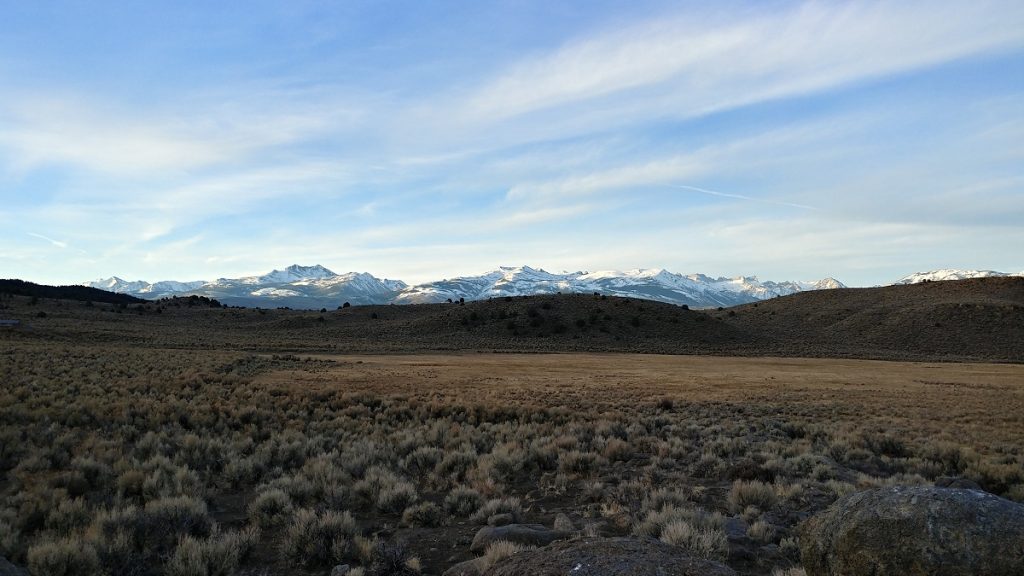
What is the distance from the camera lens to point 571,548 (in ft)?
17.6

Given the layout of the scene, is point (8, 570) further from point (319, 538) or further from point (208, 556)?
point (319, 538)

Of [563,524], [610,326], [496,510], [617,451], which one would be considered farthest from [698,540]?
[610,326]

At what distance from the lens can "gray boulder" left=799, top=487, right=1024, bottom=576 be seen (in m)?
4.70

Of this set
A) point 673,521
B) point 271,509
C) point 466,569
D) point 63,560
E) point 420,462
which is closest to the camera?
point 63,560

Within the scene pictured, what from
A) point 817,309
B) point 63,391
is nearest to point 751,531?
point 63,391

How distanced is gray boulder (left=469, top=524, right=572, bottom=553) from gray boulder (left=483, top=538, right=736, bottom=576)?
7.96ft

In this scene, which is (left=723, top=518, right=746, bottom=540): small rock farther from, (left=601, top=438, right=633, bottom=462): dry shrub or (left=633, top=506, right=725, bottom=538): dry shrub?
(left=601, top=438, right=633, bottom=462): dry shrub

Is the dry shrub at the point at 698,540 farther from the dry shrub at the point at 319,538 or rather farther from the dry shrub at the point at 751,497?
the dry shrub at the point at 319,538

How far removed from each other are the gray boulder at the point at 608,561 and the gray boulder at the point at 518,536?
2.43 meters

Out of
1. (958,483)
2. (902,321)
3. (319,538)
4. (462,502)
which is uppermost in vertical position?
(902,321)

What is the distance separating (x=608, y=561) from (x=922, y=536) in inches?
112

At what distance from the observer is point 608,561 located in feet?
16.1

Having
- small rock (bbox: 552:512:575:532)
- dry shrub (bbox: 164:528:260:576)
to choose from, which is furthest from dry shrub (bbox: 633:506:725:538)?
dry shrub (bbox: 164:528:260:576)

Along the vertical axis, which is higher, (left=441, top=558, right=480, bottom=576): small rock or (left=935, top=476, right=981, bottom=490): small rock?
(left=935, top=476, right=981, bottom=490): small rock
